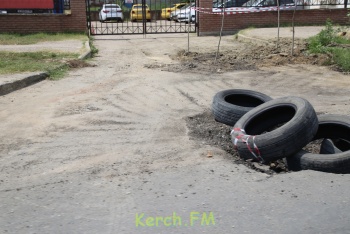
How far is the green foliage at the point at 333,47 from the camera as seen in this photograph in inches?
425

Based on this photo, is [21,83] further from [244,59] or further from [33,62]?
[244,59]

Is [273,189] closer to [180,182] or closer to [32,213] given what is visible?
[180,182]

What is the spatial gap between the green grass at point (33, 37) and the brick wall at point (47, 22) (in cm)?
52

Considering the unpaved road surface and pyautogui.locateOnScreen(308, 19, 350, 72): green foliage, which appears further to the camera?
pyautogui.locateOnScreen(308, 19, 350, 72): green foliage

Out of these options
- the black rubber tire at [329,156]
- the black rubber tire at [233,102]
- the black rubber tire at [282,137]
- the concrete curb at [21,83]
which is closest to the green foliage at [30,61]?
the concrete curb at [21,83]

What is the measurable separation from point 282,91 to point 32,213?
591cm

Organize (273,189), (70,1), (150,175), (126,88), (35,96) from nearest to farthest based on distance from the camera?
(273,189) < (150,175) < (35,96) < (126,88) < (70,1)

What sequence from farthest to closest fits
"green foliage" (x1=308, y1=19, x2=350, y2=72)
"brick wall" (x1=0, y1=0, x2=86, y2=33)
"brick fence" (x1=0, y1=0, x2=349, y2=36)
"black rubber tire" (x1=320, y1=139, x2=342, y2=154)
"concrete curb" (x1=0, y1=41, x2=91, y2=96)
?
"brick fence" (x1=0, y1=0, x2=349, y2=36), "brick wall" (x1=0, y1=0, x2=86, y2=33), "green foliage" (x1=308, y1=19, x2=350, y2=72), "concrete curb" (x1=0, y1=41, x2=91, y2=96), "black rubber tire" (x1=320, y1=139, x2=342, y2=154)

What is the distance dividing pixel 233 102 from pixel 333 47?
6976 mm

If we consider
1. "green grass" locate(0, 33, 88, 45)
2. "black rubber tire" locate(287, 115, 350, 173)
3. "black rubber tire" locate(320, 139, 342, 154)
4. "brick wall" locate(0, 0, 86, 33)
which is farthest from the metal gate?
"black rubber tire" locate(320, 139, 342, 154)

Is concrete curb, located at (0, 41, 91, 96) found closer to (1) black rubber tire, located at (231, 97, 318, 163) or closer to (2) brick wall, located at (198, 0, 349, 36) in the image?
(1) black rubber tire, located at (231, 97, 318, 163)

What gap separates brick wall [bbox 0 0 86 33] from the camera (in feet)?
66.8

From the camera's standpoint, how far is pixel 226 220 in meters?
3.56

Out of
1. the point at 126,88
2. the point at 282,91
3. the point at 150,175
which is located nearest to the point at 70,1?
the point at 126,88
